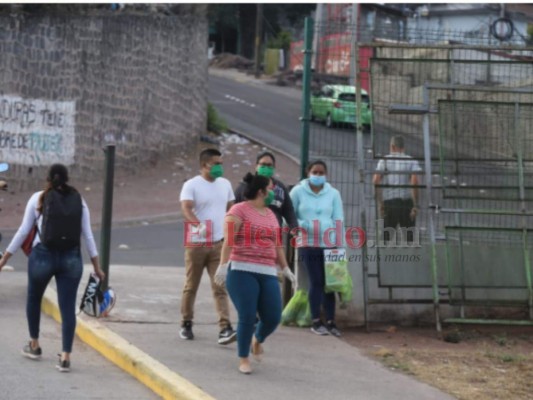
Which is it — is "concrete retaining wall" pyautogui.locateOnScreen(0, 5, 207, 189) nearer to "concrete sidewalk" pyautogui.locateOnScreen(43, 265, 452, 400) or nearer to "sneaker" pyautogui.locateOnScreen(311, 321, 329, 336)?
"concrete sidewalk" pyautogui.locateOnScreen(43, 265, 452, 400)

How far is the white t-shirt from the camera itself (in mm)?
9227

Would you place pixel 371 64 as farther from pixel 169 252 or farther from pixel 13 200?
pixel 13 200

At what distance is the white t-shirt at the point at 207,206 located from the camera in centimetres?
923

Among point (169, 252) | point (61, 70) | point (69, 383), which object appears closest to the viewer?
point (69, 383)

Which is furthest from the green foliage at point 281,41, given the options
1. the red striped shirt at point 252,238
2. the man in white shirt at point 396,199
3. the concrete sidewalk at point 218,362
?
the red striped shirt at point 252,238

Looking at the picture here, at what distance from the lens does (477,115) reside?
10734 millimetres

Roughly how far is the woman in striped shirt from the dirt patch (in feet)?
4.70

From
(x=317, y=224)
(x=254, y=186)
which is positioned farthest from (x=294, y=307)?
(x=254, y=186)

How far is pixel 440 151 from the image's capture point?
10453 millimetres

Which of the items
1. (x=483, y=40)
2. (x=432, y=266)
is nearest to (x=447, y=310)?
(x=432, y=266)

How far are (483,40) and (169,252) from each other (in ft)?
22.6

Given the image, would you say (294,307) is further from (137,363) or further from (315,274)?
(137,363)

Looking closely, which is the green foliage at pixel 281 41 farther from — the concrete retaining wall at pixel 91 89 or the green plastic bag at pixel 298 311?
the green plastic bag at pixel 298 311

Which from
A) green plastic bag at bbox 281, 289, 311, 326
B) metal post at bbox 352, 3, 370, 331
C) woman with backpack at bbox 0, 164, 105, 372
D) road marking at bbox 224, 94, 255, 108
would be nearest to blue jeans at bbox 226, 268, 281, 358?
woman with backpack at bbox 0, 164, 105, 372
